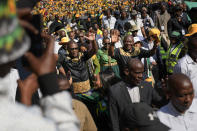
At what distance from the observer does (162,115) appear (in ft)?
9.06

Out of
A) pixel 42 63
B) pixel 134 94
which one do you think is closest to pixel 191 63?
pixel 134 94

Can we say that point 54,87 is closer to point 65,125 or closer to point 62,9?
point 65,125

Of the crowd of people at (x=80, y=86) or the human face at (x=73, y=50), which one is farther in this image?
the human face at (x=73, y=50)

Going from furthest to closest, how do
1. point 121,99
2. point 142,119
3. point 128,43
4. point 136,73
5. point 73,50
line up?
point 128,43
point 73,50
point 136,73
point 121,99
point 142,119

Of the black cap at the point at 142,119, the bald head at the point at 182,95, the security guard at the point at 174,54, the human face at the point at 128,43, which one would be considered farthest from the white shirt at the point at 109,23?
the black cap at the point at 142,119

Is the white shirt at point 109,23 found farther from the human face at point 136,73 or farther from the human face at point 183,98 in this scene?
the human face at point 183,98

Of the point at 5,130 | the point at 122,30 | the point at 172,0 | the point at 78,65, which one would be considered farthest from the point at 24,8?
the point at 172,0

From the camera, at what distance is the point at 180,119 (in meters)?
2.70

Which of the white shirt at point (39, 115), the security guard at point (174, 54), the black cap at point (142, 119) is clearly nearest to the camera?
the white shirt at point (39, 115)

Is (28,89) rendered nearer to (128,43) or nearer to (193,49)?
(193,49)

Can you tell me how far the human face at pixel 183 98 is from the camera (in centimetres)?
270

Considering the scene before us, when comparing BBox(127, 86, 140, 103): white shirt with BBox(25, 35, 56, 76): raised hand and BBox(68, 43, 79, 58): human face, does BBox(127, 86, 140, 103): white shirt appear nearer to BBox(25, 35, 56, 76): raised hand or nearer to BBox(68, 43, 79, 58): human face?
BBox(68, 43, 79, 58): human face

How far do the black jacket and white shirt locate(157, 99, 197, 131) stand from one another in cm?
73

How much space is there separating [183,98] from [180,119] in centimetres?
21
